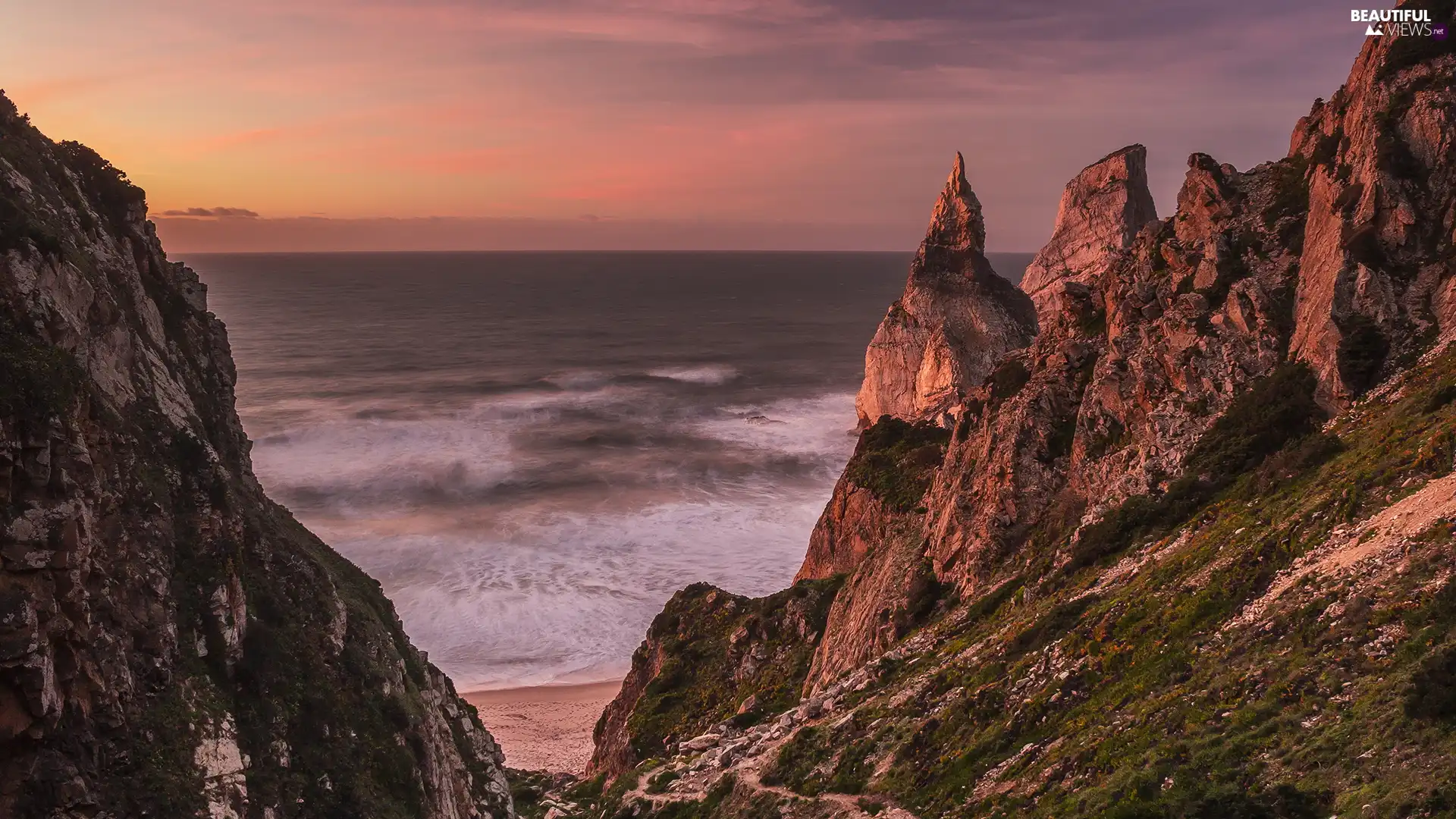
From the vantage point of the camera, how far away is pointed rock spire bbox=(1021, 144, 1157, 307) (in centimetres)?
7544

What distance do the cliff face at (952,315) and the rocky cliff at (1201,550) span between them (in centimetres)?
3781

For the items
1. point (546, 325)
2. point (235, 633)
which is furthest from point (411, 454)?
point (546, 325)

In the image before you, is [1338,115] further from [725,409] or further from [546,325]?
[546,325]

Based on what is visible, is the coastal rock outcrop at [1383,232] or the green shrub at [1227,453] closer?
the coastal rock outcrop at [1383,232]

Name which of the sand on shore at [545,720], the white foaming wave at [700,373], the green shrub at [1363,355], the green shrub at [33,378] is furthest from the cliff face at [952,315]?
the green shrub at [33,378]

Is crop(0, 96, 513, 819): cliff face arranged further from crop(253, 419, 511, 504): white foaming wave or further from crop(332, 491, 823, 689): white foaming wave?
crop(253, 419, 511, 504): white foaming wave

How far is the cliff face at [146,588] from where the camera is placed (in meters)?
16.1

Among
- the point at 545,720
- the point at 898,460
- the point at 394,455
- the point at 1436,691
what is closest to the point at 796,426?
the point at 394,455

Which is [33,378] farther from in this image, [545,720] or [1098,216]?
[1098,216]

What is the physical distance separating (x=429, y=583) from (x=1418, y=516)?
56.9 meters

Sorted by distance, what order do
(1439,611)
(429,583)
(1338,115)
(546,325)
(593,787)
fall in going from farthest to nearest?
1. (546,325)
2. (429,583)
3. (593,787)
4. (1338,115)
5. (1439,611)

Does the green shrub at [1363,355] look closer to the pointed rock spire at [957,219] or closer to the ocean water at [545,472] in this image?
the ocean water at [545,472]

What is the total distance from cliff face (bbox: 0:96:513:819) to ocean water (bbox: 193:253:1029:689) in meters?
25.0

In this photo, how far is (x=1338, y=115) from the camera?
2669 centimetres
